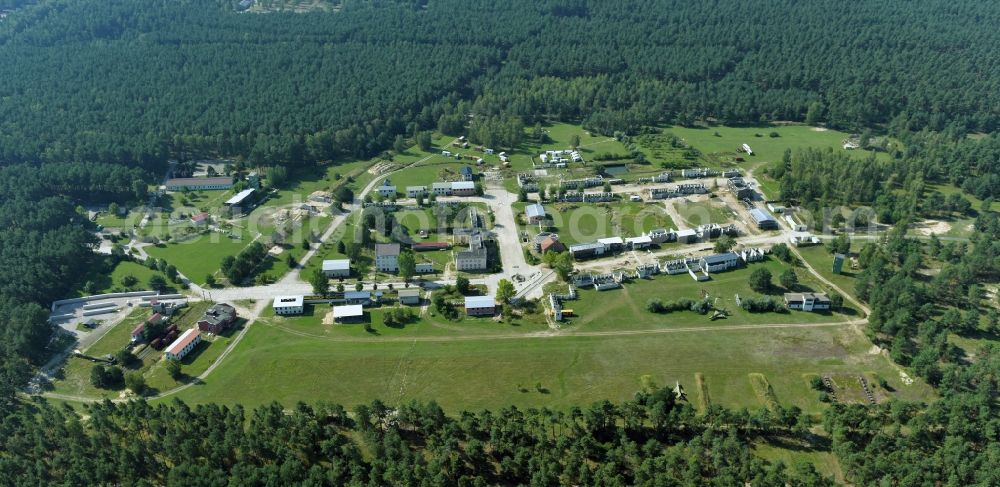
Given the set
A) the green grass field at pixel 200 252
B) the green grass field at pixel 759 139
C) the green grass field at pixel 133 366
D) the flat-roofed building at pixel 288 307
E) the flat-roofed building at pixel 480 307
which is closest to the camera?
the green grass field at pixel 133 366

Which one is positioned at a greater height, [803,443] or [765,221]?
[765,221]

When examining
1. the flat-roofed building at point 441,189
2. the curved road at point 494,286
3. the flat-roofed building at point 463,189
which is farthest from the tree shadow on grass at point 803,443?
the flat-roofed building at point 441,189

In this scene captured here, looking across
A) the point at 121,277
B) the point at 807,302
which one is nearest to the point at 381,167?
the point at 121,277

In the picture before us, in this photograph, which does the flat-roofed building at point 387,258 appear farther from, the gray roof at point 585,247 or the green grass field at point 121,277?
the green grass field at point 121,277

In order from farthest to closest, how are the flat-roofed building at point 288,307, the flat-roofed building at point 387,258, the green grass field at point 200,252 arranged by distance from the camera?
the green grass field at point 200,252 < the flat-roofed building at point 387,258 < the flat-roofed building at point 288,307

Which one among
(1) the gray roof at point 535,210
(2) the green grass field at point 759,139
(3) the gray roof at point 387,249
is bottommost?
(3) the gray roof at point 387,249

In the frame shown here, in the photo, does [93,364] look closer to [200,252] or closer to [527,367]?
[200,252]
